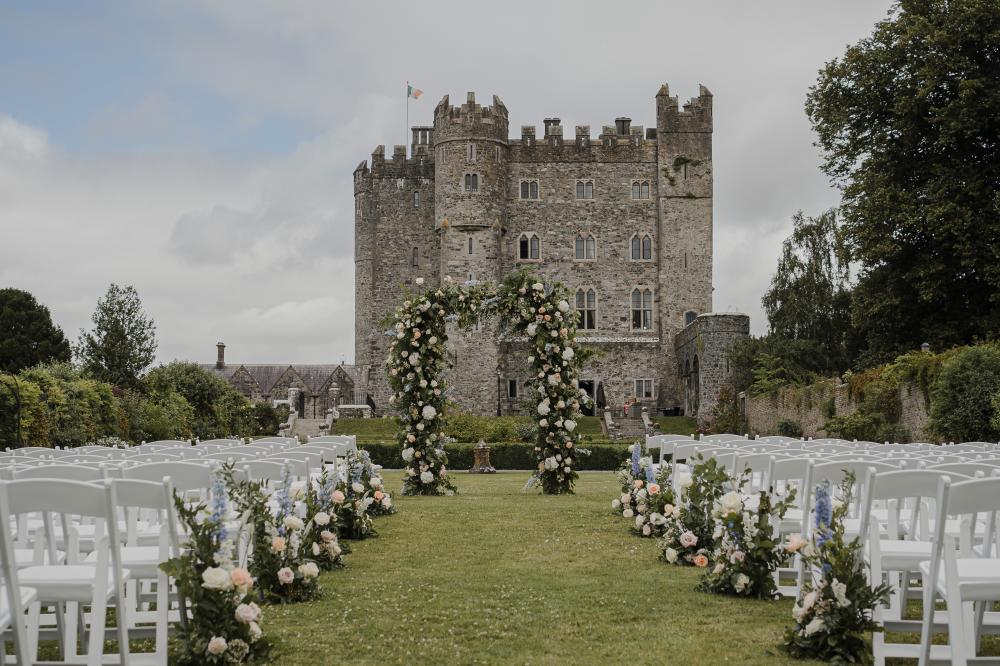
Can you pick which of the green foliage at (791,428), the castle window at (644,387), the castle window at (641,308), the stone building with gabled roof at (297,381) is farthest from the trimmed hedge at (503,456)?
the stone building with gabled roof at (297,381)

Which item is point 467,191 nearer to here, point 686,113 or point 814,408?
point 686,113

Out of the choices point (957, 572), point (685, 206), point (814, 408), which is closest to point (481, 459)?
point (814, 408)

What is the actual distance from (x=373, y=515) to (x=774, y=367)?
3012cm

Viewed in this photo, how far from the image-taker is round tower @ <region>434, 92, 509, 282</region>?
50.4 metres

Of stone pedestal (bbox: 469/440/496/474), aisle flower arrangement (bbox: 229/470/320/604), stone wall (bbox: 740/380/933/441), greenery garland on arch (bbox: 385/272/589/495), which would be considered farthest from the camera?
stone pedestal (bbox: 469/440/496/474)

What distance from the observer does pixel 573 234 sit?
174 ft

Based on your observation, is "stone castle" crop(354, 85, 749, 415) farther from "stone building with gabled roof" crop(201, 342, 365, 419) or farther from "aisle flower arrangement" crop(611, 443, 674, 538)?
"aisle flower arrangement" crop(611, 443, 674, 538)

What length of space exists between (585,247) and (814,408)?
23028 mm

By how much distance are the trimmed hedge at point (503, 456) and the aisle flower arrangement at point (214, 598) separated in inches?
982

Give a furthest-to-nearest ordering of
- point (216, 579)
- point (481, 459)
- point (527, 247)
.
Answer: point (527, 247) < point (481, 459) < point (216, 579)

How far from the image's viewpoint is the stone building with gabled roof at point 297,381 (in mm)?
69562

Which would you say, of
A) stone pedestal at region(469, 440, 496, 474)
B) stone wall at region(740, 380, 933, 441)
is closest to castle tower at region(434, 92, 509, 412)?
stone wall at region(740, 380, 933, 441)

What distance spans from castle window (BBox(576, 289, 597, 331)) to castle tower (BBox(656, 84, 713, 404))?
11.3 feet

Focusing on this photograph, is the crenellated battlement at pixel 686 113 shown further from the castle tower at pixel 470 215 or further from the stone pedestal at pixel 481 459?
the stone pedestal at pixel 481 459
